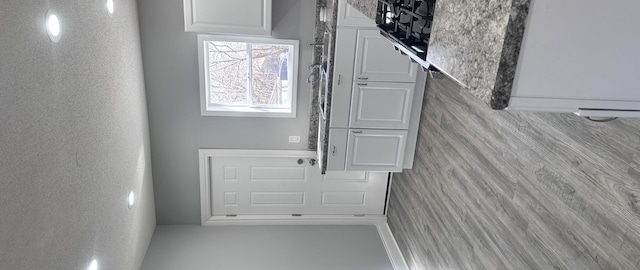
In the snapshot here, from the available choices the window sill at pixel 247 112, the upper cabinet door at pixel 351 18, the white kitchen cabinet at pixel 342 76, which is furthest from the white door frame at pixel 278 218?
the upper cabinet door at pixel 351 18

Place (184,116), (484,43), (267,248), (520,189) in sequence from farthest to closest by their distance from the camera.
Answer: (267,248), (184,116), (520,189), (484,43)

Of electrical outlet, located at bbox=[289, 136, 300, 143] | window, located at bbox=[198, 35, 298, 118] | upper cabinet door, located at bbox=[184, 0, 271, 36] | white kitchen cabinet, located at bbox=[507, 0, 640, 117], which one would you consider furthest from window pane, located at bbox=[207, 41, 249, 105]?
white kitchen cabinet, located at bbox=[507, 0, 640, 117]

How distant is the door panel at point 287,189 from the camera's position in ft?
15.0

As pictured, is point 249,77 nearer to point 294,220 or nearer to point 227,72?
point 227,72

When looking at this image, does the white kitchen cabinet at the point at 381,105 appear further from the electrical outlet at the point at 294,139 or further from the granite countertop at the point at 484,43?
the granite countertop at the point at 484,43

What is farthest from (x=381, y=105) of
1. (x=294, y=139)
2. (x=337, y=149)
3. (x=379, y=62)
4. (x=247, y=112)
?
(x=247, y=112)

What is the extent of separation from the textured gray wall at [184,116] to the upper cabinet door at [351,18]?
0.75 m

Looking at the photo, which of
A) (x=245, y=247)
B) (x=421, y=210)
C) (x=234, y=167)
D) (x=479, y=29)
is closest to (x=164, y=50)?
(x=234, y=167)

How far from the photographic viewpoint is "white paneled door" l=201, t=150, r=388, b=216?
455 centimetres

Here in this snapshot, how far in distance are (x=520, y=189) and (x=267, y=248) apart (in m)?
2.72

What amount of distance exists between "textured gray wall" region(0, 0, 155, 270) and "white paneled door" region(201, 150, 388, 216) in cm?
104

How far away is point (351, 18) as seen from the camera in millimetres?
3285

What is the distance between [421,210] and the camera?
3.77 m

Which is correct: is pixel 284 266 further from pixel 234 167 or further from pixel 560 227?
pixel 560 227
